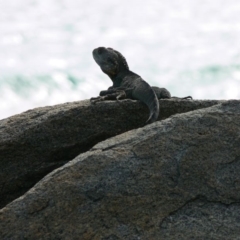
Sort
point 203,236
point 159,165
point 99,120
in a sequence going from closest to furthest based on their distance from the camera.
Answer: point 203,236, point 159,165, point 99,120

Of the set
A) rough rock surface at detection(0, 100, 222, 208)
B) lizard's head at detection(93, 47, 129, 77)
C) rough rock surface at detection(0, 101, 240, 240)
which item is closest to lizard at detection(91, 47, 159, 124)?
lizard's head at detection(93, 47, 129, 77)

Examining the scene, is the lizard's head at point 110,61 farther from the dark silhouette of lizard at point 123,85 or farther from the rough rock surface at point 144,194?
the rough rock surface at point 144,194

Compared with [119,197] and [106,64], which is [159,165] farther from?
[106,64]

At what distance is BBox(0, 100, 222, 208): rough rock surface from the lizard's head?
2.02 m

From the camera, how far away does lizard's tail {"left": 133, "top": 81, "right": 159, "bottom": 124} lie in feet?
27.3

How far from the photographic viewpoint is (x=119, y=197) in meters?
6.31

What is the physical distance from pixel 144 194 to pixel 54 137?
252 centimetres

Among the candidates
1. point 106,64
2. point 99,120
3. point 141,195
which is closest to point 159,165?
point 141,195

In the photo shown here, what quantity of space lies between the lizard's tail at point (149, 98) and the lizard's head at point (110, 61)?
49.5 inches

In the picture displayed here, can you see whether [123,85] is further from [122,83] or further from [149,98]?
[149,98]

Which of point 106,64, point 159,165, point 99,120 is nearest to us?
point 159,165

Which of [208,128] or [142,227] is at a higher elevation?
[208,128]

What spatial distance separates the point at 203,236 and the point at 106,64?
205 inches

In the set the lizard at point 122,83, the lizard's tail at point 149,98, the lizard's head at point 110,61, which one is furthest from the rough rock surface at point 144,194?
the lizard's head at point 110,61
